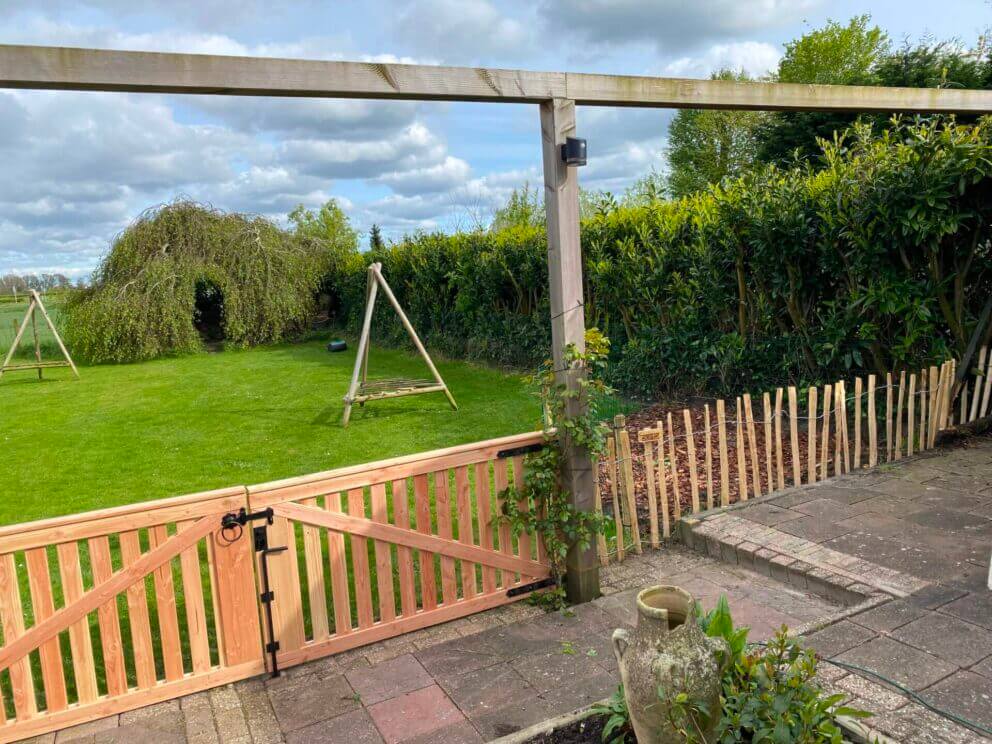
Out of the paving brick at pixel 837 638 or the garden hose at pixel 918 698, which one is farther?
the paving brick at pixel 837 638

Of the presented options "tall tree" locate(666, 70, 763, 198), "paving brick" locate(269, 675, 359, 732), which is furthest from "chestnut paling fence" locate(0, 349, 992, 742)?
"tall tree" locate(666, 70, 763, 198)

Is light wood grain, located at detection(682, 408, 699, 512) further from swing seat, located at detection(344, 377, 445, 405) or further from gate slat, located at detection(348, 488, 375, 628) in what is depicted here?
swing seat, located at detection(344, 377, 445, 405)

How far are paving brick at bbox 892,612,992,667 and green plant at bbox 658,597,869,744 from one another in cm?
110

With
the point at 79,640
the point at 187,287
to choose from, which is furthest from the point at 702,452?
the point at 187,287

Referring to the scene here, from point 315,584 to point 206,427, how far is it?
7.04 m

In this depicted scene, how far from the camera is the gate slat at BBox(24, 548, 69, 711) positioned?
10.7ft

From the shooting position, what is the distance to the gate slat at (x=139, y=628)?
343 cm

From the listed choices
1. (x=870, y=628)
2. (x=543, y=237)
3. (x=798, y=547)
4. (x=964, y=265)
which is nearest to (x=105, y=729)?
(x=870, y=628)

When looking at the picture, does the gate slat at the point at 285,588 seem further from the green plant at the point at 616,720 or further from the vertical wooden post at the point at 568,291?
the green plant at the point at 616,720

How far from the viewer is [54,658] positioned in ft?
11.0

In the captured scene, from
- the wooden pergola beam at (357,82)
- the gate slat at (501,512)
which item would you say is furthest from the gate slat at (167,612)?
the wooden pergola beam at (357,82)

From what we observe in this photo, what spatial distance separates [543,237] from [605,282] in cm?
217

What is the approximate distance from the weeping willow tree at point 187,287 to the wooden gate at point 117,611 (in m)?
Answer: 15.4

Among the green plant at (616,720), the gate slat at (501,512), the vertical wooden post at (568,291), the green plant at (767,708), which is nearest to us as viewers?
the green plant at (767,708)
